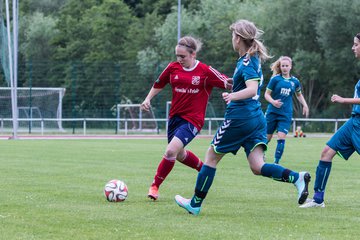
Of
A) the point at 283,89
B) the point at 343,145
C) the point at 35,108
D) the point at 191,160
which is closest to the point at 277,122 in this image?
the point at 283,89

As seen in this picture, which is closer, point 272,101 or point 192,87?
point 192,87

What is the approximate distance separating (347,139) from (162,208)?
82.6 inches

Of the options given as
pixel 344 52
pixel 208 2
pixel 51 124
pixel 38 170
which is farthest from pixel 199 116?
pixel 208 2

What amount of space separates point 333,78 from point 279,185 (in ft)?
124

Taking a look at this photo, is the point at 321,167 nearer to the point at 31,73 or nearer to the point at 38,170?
the point at 38,170

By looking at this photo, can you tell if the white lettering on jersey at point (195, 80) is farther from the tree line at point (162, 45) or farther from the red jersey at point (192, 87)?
the tree line at point (162, 45)

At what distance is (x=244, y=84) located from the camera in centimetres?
834

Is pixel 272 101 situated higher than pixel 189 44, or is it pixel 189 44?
pixel 189 44

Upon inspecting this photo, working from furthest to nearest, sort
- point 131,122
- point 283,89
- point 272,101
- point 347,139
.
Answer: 1. point 131,122
2. point 283,89
3. point 272,101
4. point 347,139

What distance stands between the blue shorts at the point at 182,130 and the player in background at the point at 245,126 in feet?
4.50

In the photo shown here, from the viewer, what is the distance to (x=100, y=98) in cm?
4281

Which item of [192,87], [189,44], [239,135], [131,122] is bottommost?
[131,122]

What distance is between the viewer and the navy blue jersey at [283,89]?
16375mm

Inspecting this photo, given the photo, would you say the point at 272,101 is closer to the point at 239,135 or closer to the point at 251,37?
the point at 239,135
